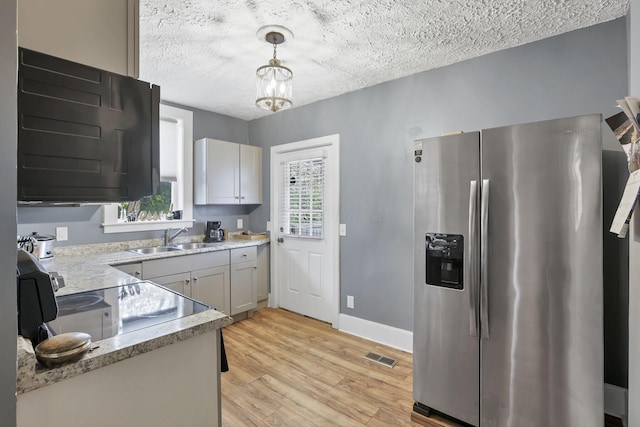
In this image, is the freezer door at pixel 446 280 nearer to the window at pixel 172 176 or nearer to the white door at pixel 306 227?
the white door at pixel 306 227

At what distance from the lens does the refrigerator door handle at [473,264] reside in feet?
5.81

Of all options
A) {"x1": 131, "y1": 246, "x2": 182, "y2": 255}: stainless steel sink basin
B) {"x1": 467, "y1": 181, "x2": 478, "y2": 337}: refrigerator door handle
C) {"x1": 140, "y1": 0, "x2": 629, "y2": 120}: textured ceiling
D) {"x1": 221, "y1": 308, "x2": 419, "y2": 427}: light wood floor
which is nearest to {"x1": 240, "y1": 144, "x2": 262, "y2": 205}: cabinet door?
{"x1": 131, "y1": 246, "x2": 182, "y2": 255}: stainless steel sink basin

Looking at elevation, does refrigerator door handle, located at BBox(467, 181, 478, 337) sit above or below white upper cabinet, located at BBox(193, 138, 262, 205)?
below

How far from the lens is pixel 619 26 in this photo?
6.45 feet

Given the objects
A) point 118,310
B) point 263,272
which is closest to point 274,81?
point 118,310

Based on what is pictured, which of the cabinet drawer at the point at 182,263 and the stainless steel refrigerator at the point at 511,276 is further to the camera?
the cabinet drawer at the point at 182,263

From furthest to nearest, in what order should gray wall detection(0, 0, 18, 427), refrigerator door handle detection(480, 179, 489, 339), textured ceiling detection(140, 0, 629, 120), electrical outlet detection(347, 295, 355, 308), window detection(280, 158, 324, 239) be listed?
window detection(280, 158, 324, 239), electrical outlet detection(347, 295, 355, 308), textured ceiling detection(140, 0, 629, 120), refrigerator door handle detection(480, 179, 489, 339), gray wall detection(0, 0, 18, 427)

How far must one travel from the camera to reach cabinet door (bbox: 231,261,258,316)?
3492 mm

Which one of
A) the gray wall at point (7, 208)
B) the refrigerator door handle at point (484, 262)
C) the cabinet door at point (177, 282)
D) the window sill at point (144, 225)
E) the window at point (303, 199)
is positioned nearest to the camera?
the gray wall at point (7, 208)

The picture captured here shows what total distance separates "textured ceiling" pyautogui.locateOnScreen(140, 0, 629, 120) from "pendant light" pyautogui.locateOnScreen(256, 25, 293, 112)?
0.22 feet

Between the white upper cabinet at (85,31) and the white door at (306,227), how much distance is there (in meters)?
2.48

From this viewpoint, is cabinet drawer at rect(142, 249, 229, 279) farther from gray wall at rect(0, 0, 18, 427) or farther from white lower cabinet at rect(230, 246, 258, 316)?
gray wall at rect(0, 0, 18, 427)

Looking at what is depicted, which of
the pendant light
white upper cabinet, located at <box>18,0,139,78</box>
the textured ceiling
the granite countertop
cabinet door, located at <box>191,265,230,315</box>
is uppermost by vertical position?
the textured ceiling

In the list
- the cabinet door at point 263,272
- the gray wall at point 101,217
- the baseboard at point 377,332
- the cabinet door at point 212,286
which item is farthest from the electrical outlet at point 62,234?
the baseboard at point 377,332
